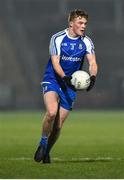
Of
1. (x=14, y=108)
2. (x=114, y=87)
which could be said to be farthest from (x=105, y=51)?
(x=14, y=108)

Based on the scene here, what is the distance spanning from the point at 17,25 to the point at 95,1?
9.03m

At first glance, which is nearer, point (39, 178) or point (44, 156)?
point (39, 178)

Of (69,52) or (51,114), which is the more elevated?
(69,52)

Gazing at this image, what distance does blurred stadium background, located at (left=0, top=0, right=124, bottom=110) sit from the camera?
44.6 meters

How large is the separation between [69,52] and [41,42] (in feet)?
135

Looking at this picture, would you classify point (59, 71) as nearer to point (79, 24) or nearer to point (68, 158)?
point (79, 24)

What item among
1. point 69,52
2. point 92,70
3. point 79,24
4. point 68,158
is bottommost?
point 68,158

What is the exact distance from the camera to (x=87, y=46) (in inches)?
421

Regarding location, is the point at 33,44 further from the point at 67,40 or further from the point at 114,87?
the point at 67,40

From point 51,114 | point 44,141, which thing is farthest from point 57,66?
point 44,141

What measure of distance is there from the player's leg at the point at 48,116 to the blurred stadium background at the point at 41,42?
3220 centimetres

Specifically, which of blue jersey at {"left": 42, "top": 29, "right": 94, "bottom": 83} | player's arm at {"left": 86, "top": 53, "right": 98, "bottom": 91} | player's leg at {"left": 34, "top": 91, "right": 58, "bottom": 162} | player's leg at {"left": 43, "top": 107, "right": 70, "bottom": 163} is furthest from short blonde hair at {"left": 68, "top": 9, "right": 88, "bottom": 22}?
player's leg at {"left": 43, "top": 107, "right": 70, "bottom": 163}

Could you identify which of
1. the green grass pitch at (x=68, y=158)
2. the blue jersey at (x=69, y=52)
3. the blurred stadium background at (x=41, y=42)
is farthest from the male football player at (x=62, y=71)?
the blurred stadium background at (x=41, y=42)

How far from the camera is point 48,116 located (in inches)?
412
